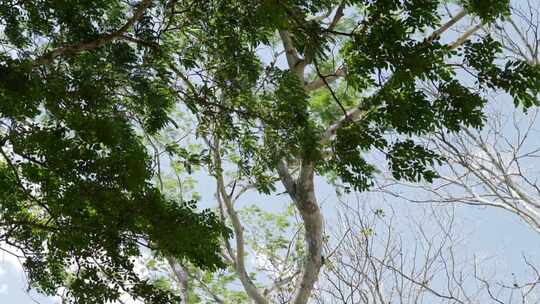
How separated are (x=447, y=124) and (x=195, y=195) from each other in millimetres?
5891

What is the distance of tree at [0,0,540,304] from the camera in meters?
2.06

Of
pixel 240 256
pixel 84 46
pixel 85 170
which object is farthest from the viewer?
pixel 240 256

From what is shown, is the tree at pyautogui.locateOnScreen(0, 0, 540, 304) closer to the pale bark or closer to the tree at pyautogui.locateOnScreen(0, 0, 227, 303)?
the tree at pyautogui.locateOnScreen(0, 0, 227, 303)

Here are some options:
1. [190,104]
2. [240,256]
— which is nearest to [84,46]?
[190,104]

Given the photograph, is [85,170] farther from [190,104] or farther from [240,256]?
[240,256]

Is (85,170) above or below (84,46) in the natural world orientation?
below

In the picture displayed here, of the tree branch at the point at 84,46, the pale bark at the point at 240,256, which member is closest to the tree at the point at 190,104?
the tree branch at the point at 84,46

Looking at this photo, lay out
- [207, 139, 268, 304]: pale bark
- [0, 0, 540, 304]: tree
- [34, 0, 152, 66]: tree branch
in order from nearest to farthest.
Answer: [0, 0, 540, 304]: tree → [34, 0, 152, 66]: tree branch → [207, 139, 268, 304]: pale bark

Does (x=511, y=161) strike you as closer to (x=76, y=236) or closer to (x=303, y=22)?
(x=303, y=22)

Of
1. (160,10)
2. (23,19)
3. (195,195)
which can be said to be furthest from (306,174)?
(195,195)

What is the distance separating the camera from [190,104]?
3105 mm

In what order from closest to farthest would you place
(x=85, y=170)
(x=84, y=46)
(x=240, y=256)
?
(x=85, y=170), (x=84, y=46), (x=240, y=256)

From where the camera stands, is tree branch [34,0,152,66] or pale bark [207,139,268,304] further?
pale bark [207,139,268,304]

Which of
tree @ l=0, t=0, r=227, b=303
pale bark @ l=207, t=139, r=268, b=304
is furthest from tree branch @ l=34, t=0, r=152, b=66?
pale bark @ l=207, t=139, r=268, b=304
